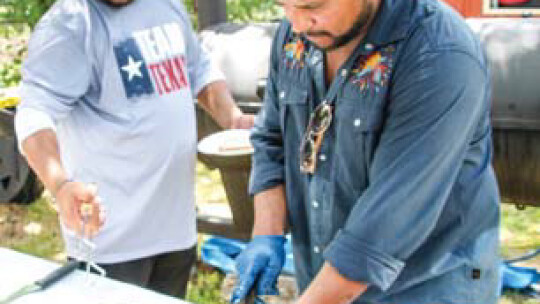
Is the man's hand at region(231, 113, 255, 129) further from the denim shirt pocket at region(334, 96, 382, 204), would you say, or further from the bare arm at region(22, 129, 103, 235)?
the denim shirt pocket at region(334, 96, 382, 204)

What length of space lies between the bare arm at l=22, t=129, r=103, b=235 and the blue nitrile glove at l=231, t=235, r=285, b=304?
41 centimetres

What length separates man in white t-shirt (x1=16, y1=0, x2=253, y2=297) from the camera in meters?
1.91

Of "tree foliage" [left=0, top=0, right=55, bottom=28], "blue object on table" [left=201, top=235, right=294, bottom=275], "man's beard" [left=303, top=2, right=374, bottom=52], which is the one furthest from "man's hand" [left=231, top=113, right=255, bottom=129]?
"tree foliage" [left=0, top=0, right=55, bottom=28]

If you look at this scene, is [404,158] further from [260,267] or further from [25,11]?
[25,11]

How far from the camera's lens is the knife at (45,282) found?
5.15 feet

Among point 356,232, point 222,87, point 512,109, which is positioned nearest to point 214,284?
point 222,87

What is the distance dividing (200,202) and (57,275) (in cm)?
312

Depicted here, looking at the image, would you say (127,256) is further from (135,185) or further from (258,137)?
(258,137)

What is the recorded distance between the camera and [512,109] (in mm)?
2912

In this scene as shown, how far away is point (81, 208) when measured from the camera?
1.67 m

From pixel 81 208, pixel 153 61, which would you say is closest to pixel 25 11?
pixel 153 61

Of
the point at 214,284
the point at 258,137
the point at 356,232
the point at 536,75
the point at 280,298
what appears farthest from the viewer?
the point at 214,284

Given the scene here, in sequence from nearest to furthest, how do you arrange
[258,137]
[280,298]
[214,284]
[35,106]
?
1. [258,137]
2. [35,106]
3. [280,298]
4. [214,284]

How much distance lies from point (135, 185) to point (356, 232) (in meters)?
1.12
